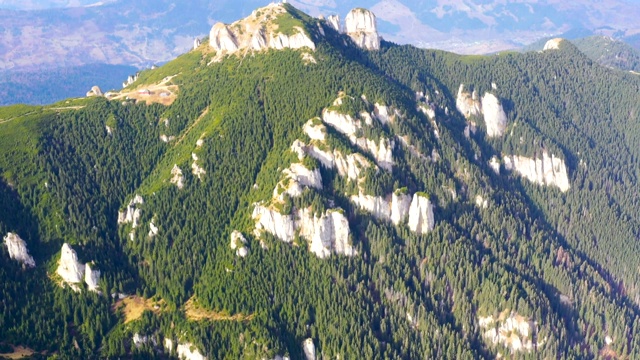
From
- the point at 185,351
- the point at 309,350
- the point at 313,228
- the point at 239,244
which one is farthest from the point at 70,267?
the point at 309,350


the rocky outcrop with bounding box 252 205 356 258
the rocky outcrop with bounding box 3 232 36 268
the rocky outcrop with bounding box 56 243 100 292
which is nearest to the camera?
the rocky outcrop with bounding box 56 243 100 292

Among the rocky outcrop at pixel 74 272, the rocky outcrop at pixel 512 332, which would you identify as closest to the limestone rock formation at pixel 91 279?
the rocky outcrop at pixel 74 272

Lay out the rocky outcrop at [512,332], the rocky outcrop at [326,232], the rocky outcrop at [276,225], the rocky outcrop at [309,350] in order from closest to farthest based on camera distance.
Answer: the rocky outcrop at [309,350], the rocky outcrop at [512,332], the rocky outcrop at [326,232], the rocky outcrop at [276,225]

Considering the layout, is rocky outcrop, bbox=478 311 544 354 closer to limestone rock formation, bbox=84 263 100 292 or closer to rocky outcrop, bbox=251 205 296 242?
rocky outcrop, bbox=251 205 296 242

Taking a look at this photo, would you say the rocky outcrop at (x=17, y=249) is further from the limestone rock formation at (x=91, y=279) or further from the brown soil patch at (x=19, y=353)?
the brown soil patch at (x=19, y=353)

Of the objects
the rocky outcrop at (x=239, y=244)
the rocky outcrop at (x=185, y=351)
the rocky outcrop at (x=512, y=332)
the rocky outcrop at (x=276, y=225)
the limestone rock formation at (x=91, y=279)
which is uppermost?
the rocky outcrop at (x=276, y=225)

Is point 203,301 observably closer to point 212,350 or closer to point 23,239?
point 212,350

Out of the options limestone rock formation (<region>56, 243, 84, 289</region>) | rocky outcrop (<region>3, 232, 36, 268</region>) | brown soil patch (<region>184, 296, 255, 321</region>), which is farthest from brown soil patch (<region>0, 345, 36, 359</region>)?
brown soil patch (<region>184, 296, 255, 321</region>)
